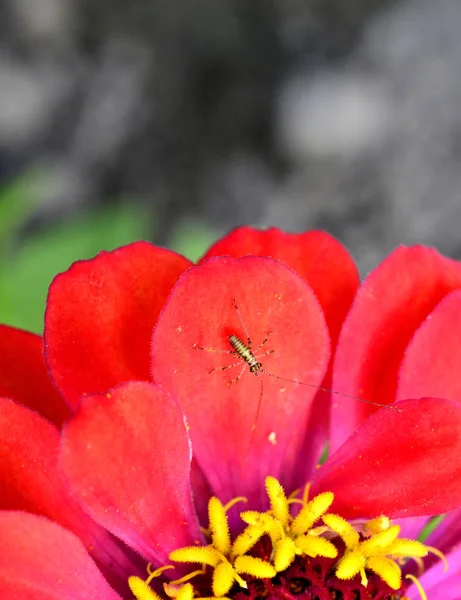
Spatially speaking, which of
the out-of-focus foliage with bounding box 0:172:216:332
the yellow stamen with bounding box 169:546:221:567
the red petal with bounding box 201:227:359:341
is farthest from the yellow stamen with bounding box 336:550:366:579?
the out-of-focus foliage with bounding box 0:172:216:332

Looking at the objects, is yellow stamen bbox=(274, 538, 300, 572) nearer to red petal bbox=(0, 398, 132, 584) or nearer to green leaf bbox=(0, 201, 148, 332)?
red petal bbox=(0, 398, 132, 584)

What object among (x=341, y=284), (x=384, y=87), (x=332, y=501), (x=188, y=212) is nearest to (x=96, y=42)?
(x=188, y=212)

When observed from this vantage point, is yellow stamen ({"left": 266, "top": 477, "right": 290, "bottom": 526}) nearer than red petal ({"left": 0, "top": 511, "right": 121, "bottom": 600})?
No

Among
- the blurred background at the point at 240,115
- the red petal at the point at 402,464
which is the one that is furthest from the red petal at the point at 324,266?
the blurred background at the point at 240,115

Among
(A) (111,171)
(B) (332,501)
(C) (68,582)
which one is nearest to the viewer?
(C) (68,582)

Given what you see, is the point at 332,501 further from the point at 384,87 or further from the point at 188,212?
the point at 384,87

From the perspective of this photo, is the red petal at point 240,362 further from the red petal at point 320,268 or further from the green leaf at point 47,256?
the green leaf at point 47,256
